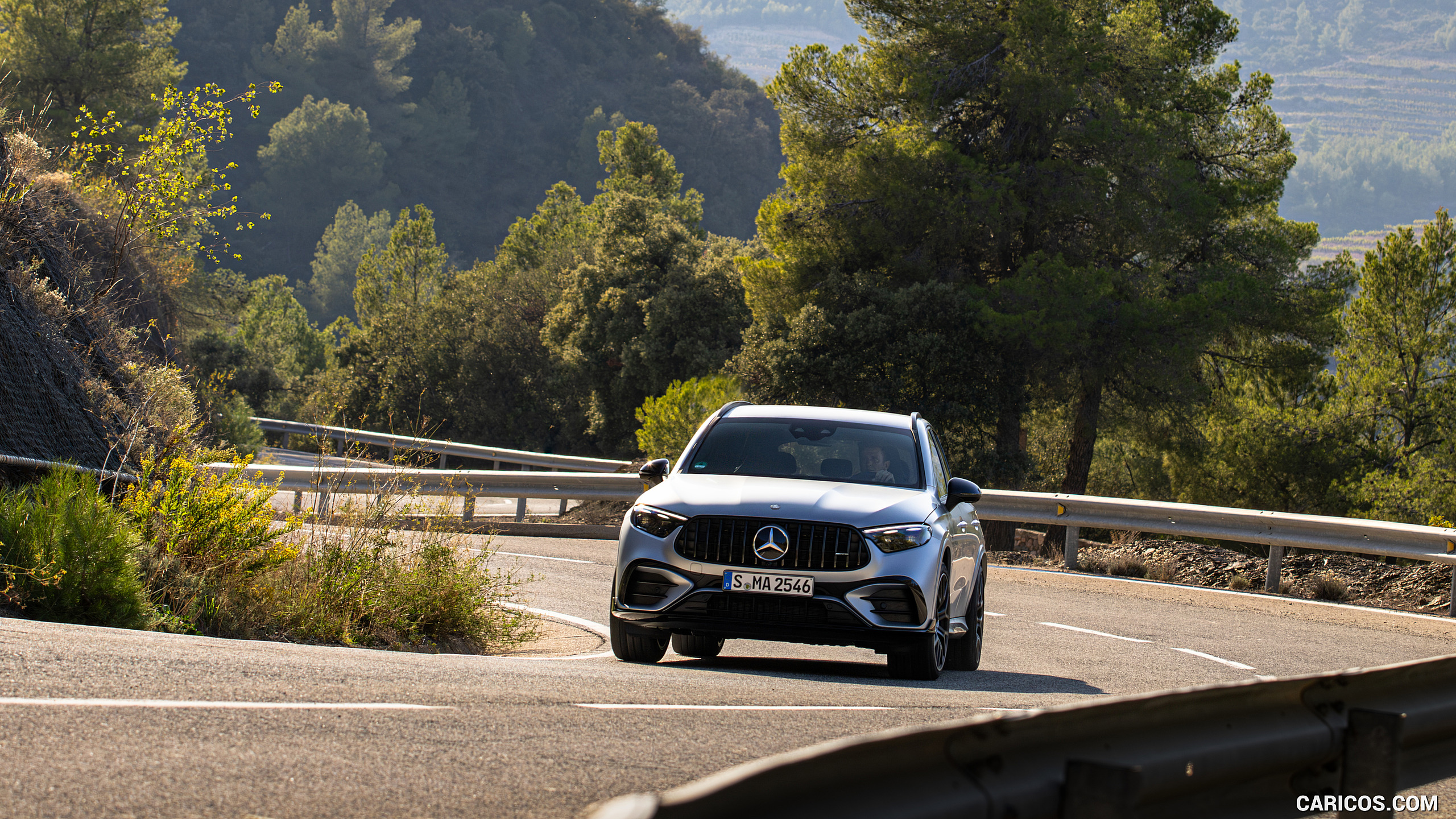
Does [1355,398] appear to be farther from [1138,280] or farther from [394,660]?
[394,660]

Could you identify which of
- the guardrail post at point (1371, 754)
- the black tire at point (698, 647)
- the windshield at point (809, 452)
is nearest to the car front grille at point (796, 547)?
the windshield at point (809, 452)

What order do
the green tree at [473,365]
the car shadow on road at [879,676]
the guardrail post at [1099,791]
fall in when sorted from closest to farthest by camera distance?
the guardrail post at [1099,791] → the car shadow on road at [879,676] → the green tree at [473,365]

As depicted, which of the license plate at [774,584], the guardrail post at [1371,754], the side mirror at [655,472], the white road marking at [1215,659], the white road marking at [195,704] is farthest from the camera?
the white road marking at [1215,659]

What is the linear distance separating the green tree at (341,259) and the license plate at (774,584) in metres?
138

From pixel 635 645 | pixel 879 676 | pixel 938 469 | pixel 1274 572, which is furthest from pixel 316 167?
pixel 879 676

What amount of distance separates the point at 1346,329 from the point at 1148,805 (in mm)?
33762

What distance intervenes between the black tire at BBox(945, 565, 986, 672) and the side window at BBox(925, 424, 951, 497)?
749mm

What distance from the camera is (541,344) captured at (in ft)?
205

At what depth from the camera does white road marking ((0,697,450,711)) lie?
4875 millimetres

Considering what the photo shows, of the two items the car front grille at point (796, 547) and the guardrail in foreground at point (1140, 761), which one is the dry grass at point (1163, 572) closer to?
the car front grille at point (796, 547)

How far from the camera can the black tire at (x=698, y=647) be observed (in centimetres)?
897

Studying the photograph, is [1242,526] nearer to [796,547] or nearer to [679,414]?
[796,547]

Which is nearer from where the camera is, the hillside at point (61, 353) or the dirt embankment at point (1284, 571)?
the hillside at point (61, 353)

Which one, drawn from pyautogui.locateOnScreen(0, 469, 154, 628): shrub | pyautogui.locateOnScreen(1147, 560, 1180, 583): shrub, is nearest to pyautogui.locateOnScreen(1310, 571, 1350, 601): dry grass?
pyautogui.locateOnScreen(1147, 560, 1180, 583): shrub
